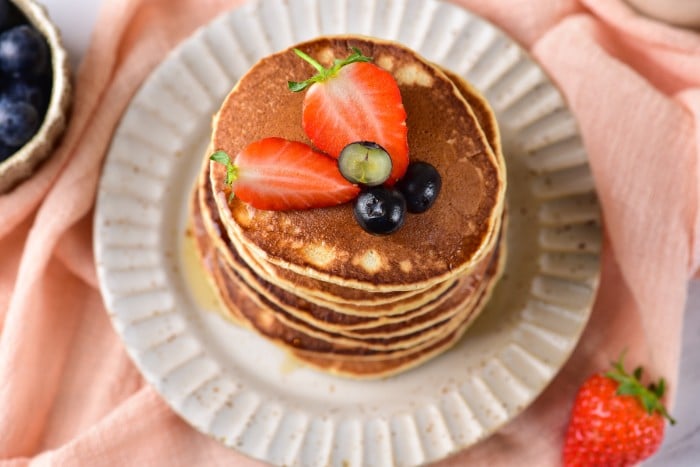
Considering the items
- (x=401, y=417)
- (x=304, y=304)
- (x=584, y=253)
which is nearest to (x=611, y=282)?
(x=584, y=253)

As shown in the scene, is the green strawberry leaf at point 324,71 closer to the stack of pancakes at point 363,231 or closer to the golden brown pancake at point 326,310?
the stack of pancakes at point 363,231

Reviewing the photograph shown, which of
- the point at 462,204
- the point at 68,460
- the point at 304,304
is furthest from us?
the point at 68,460

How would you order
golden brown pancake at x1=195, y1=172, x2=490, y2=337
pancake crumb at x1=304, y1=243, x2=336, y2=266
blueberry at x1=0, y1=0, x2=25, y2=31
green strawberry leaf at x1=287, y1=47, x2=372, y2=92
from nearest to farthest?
green strawberry leaf at x1=287, y1=47, x2=372, y2=92 < pancake crumb at x1=304, y1=243, x2=336, y2=266 < golden brown pancake at x1=195, y1=172, x2=490, y2=337 < blueberry at x1=0, y1=0, x2=25, y2=31

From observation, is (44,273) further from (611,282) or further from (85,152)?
Answer: (611,282)

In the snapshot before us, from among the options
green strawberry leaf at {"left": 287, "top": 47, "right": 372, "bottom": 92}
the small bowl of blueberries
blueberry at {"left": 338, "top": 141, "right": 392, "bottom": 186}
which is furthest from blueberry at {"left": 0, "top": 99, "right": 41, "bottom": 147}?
blueberry at {"left": 338, "top": 141, "right": 392, "bottom": 186}

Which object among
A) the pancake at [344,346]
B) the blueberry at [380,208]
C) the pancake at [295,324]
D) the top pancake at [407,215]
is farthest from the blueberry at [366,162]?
the pancake at [344,346]

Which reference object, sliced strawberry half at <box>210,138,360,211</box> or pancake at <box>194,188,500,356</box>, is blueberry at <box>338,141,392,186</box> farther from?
pancake at <box>194,188,500,356</box>
